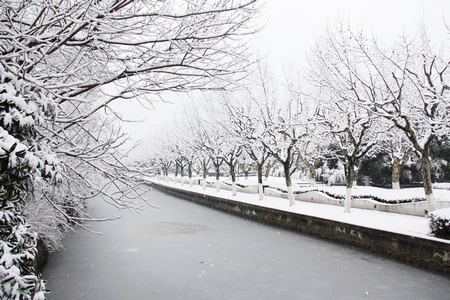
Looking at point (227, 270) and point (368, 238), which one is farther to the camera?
point (368, 238)

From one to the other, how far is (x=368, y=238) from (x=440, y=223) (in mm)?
2045

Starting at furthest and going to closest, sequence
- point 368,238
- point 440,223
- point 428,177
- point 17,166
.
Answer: point 428,177 < point 368,238 < point 440,223 < point 17,166

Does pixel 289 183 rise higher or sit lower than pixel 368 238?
higher

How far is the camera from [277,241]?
1138 centimetres

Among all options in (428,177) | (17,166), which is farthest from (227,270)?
(428,177)

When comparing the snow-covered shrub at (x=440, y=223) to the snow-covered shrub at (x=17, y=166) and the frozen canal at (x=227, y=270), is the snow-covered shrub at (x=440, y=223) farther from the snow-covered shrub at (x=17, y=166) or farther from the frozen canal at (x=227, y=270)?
the snow-covered shrub at (x=17, y=166)

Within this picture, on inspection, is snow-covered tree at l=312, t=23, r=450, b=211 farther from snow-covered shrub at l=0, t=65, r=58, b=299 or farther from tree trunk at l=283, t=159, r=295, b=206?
snow-covered shrub at l=0, t=65, r=58, b=299

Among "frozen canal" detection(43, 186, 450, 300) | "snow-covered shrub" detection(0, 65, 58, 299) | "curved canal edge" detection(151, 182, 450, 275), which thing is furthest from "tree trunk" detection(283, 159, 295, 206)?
"snow-covered shrub" detection(0, 65, 58, 299)

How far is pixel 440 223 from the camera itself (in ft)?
25.3

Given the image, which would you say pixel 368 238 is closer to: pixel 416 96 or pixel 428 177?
pixel 428 177

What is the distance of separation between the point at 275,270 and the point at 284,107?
13.9 m

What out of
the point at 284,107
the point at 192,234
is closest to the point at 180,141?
the point at 284,107

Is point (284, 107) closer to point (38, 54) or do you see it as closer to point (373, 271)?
point (373, 271)

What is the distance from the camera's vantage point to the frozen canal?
6656 millimetres
